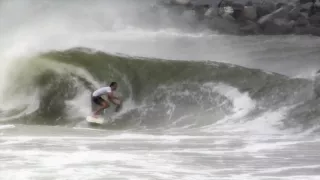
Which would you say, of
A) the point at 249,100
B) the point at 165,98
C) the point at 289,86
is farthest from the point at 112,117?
the point at 289,86

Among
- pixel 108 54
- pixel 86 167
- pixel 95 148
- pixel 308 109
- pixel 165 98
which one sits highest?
pixel 108 54

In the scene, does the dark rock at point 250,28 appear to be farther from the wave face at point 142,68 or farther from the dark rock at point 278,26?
the wave face at point 142,68

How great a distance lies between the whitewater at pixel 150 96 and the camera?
7637 mm

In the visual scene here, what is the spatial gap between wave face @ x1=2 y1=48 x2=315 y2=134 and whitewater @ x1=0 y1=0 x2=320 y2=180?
0.02 metres

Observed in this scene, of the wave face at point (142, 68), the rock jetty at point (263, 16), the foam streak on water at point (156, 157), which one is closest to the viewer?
the foam streak on water at point (156, 157)

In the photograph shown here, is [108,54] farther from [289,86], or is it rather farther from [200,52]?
[289,86]

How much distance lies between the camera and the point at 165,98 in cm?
1248

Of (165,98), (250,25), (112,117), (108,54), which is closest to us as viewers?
(112,117)

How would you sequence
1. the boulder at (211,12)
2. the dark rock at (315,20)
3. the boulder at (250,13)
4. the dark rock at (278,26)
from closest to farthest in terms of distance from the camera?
the dark rock at (278,26), the dark rock at (315,20), the boulder at (250,13), the boulder at (211,12)

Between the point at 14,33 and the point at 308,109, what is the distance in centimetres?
778

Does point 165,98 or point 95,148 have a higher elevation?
point 165,98

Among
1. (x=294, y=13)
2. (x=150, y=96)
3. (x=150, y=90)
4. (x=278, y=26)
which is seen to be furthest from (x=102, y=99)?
(x=294, y=13)

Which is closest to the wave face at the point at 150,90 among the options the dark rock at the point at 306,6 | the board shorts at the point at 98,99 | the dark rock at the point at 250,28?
the board shorts at the point at 98,99

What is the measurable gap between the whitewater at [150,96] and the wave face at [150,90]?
24mm
